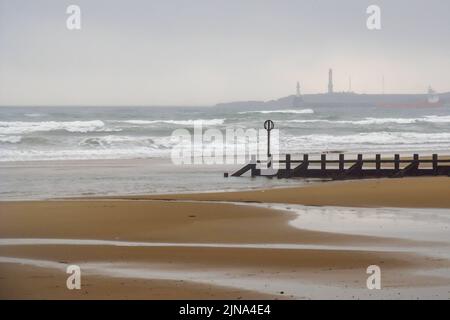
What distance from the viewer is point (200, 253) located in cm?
1334

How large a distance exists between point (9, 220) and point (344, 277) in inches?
324

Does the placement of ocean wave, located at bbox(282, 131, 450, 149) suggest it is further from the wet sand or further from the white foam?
the wet sand

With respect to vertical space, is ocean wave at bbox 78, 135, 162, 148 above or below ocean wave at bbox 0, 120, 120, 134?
below

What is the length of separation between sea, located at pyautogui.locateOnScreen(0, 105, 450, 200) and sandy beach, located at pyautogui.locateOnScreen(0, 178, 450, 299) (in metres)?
4.72

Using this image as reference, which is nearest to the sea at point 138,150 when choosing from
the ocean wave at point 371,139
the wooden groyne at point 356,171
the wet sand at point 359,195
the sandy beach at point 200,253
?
the ocean wave at point 371,139

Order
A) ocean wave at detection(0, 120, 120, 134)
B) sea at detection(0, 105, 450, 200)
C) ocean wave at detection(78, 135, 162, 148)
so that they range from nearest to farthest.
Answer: sea at detection(0, 105, 450, 200) < ocean wave at detection(78, 135, 162, 148) < ocean wave at detection(0, 120, 120, 134)

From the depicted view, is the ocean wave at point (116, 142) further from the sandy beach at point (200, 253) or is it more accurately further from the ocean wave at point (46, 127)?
the sandy beach at point (200, 253)

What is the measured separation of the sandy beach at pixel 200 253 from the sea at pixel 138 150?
4.72 metres

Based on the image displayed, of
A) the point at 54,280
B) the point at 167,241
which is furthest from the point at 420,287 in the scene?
the point at 167,241

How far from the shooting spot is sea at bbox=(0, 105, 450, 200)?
1013 inches

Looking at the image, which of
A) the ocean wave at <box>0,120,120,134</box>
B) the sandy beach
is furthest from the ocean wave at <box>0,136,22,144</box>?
the sandy beach

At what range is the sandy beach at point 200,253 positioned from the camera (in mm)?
10555

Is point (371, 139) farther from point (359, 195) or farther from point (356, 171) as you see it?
point (359, 195)

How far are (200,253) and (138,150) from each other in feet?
113
